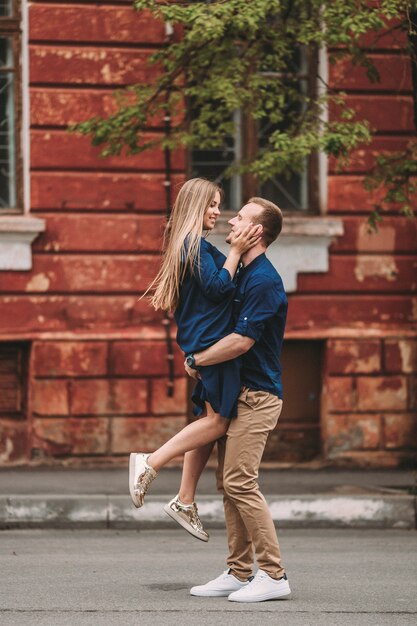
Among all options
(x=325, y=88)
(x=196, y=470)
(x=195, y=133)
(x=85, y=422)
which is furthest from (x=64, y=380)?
(x=196, y=470)

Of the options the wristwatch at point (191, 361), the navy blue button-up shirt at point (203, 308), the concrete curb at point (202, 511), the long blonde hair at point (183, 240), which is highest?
the long blonde hair at point (183, 240)

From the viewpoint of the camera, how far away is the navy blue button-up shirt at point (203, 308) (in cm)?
593

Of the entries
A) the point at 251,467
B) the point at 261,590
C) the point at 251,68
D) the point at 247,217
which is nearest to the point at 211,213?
the point at 247,217

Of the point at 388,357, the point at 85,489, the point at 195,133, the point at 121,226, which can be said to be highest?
the point at 195,133

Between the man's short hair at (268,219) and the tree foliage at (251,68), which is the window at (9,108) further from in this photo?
the man's short hair at (268,219)

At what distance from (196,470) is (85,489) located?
13.6 feet

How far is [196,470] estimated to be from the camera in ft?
20.3

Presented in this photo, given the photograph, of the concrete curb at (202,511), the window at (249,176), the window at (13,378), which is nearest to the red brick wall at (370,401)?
the window at (249,176)

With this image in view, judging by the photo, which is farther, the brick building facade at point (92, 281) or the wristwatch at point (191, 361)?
the brick building facade at point (92, 281)

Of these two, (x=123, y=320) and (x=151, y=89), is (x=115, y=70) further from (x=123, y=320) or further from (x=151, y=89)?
(x=123, y=320)

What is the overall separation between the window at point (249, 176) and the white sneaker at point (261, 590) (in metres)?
6.61

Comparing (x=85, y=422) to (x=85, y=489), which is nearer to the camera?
(x=85, y=489)

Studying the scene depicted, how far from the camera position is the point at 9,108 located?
12.0 m

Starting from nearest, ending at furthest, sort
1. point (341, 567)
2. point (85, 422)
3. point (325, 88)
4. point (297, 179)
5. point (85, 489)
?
point (341, 567)
point (85, 489)
point (325, 88)
point (85, 422)
point (297, 179)
